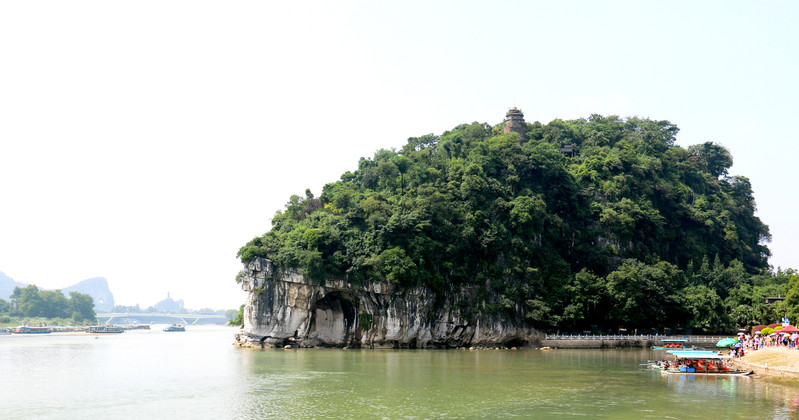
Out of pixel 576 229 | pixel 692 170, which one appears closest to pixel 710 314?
pixel 576 229

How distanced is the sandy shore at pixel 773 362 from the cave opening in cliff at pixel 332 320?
101 ft

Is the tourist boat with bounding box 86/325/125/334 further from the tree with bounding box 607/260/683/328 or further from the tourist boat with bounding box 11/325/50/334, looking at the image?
the tree with bounding box 607/260/683/328

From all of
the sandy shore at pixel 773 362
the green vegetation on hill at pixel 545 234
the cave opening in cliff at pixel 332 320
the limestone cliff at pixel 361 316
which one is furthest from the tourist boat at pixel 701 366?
the cave opening in cliff at pixel 332 320

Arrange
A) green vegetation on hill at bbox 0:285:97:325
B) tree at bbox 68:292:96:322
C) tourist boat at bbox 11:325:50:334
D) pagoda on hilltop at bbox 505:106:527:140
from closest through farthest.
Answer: pagoda on hilltop at bbox 505:106:527:140 → tourist boat at bbox 11:325:50:334 → green vegetation on hill at bbox 0:285:97:325 → tree at bbox 68:292:96:322

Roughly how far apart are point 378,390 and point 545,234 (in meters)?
37.7

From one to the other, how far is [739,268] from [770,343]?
2513 cm

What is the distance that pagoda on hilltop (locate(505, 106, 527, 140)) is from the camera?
78.9 metres

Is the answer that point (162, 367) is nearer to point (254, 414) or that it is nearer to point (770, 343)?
point (254, 414)

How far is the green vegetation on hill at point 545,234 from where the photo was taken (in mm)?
55250

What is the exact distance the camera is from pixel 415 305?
2157 inches

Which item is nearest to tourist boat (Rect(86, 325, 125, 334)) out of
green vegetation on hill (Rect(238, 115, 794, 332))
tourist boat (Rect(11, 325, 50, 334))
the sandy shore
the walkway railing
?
tourist boat (Rect(11, 325, 50, 334))

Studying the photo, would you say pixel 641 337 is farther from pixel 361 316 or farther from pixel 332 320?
pixel 332 320

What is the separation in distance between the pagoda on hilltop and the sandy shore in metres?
45.0

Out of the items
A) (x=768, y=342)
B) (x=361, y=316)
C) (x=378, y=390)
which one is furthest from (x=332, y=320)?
(x=768, y=342)
